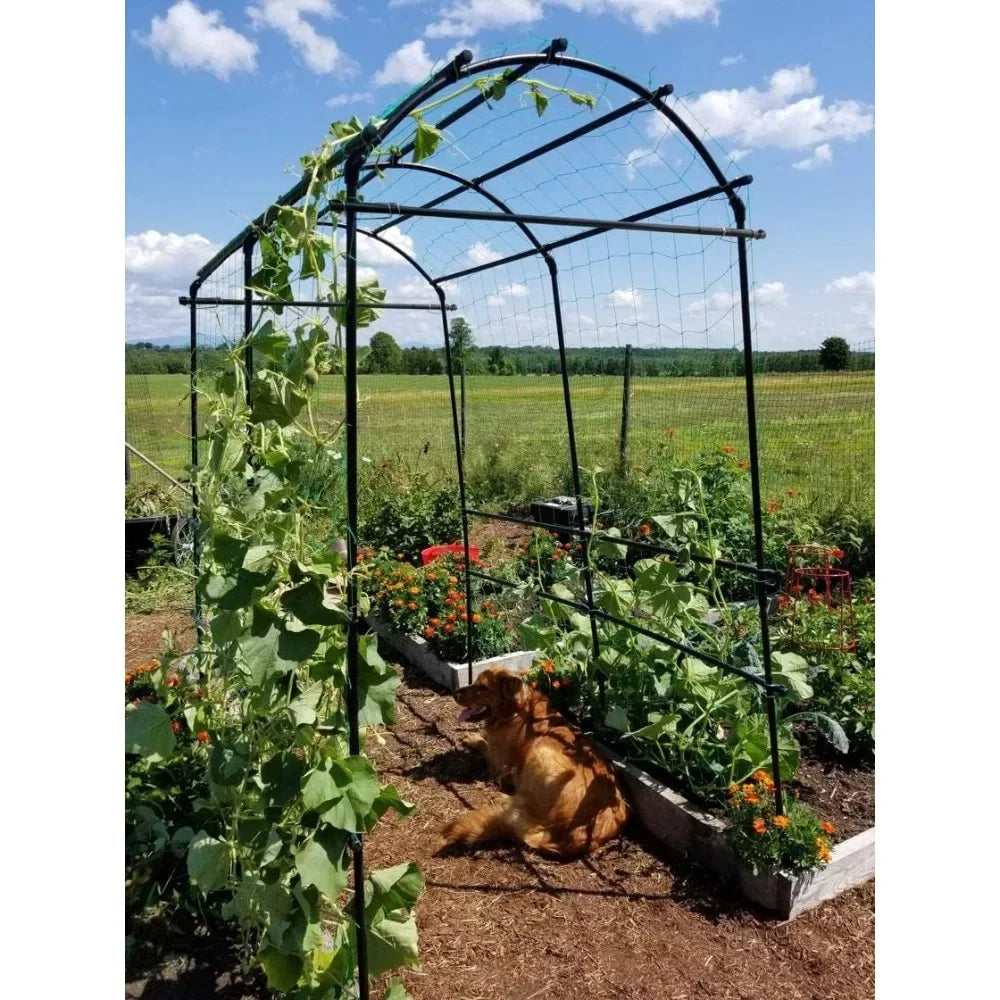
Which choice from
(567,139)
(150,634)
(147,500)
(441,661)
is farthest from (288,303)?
(147,500)

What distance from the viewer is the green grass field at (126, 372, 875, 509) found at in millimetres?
9062

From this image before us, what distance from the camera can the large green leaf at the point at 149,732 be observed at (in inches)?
94.7

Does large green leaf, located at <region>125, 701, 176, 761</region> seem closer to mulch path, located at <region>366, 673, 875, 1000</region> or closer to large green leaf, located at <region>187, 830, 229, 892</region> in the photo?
large green leaf, located at <region>187, 830, 229, 892</region>

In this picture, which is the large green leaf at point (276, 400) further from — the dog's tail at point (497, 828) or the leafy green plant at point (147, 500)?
the leafy green plant at point (147, 500)

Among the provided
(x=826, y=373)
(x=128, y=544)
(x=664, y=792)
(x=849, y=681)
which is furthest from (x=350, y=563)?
(x=826, y=373)

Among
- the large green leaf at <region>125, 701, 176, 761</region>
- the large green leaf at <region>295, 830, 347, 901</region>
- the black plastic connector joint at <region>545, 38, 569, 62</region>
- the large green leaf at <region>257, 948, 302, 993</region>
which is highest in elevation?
the black plastic connector joint at <region>545, 38, 569, 62</region>

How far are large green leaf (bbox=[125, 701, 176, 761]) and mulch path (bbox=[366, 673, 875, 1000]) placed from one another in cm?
126

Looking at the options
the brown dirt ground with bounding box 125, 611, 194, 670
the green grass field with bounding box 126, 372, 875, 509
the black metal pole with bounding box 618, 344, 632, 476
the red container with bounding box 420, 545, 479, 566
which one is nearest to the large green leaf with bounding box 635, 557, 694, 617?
the red container with bounding box 420, 545, 479, 566

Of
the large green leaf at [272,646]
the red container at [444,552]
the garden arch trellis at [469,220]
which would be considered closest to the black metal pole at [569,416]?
the garden arch trellis at [469,220]

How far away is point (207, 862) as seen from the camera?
2.39 m

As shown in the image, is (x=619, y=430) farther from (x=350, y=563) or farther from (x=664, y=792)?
(x=350, y=563)

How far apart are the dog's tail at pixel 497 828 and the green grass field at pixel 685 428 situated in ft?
17.7

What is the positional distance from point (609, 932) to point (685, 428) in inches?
296

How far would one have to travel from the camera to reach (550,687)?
464 cm
